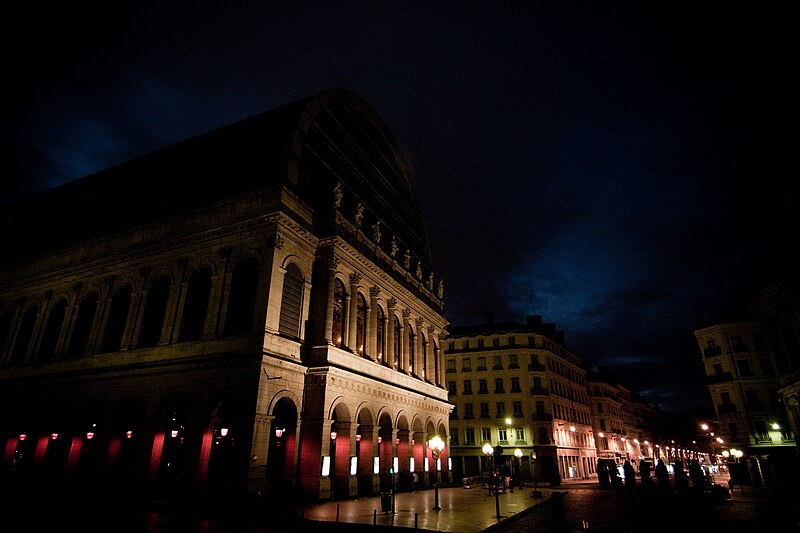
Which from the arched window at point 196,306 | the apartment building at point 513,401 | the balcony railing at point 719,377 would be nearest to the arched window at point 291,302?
the arched window at point 196,306

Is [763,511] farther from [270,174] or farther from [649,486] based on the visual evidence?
[270,174]

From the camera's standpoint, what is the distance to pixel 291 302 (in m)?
24.8

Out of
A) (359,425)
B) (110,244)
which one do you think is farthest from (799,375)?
(110,244)

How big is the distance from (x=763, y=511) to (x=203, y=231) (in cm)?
3144

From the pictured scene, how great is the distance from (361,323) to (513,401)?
118 feet

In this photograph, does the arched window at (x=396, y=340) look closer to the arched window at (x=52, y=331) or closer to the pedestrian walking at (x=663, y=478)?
the pedestrian walking at (x=663, y=478)

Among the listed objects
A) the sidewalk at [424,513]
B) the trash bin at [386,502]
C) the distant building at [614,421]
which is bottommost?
the sidewalk at [424,513]

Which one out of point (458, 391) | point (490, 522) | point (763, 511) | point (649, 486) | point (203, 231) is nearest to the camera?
point (490, 522)

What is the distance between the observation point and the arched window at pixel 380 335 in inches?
1236

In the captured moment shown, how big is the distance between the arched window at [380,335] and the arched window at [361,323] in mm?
1101

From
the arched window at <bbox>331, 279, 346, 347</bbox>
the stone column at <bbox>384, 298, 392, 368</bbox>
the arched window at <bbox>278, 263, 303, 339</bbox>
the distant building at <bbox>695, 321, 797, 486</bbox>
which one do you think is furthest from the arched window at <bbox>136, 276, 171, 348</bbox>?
the distant building at <bbox>695, 321, 797, 486</bbox>

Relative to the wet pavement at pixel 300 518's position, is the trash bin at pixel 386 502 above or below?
above

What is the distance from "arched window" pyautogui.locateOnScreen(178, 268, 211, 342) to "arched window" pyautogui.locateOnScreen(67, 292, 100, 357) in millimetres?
8583

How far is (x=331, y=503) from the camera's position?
856 inches
